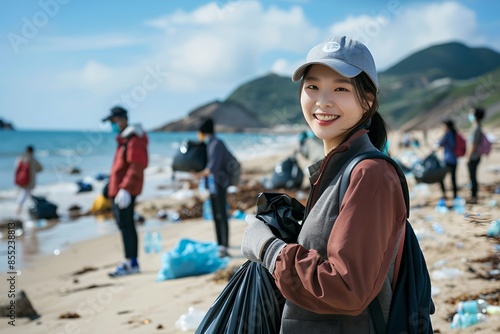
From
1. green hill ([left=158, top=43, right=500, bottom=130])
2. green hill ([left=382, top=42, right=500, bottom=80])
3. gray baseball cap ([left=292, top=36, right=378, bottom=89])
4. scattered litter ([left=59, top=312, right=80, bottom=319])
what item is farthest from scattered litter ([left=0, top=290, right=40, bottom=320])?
green hill ([left=382, top=42, right=500, bottom=80])

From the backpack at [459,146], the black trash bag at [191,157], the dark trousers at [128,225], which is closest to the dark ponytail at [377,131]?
the dark trousers at [128,225]

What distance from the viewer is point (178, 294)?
215 inches

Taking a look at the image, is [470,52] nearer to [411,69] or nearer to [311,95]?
[411,69]

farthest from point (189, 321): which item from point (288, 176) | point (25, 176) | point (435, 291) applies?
point (25, 176)

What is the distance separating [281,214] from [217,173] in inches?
208

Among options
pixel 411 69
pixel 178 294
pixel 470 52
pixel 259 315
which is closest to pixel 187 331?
pixel 178 294

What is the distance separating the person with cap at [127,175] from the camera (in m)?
6.56

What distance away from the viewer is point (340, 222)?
1.61 m

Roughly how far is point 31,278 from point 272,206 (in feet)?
20.8

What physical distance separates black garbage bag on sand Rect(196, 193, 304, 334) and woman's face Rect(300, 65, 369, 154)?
31 centimetres

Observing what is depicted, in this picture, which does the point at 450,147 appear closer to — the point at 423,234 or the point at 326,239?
the point at 423,234

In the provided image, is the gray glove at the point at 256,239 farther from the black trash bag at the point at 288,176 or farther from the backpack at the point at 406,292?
the black trash bag at the point at 288,176

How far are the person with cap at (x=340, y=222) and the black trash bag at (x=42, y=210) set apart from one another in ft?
38.3

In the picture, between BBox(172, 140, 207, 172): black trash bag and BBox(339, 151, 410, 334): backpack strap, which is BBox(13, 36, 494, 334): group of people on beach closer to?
BBox(339, 151, 410, 334): backpack strap
